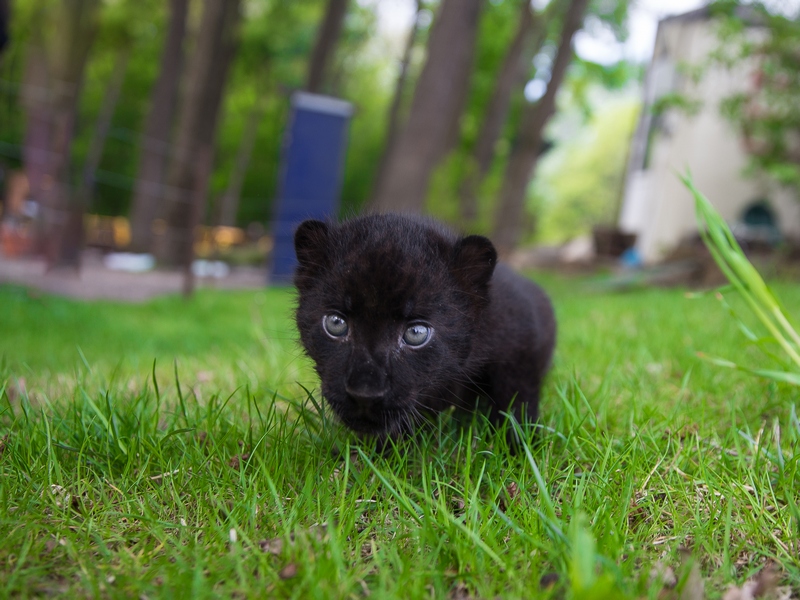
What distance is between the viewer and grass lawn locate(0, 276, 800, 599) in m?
1.82

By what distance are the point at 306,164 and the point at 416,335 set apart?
13.2 metres

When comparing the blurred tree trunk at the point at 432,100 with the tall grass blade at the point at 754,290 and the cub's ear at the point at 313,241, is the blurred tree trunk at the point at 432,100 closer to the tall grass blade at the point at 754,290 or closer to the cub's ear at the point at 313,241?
the cub's ear at the point at 313,241

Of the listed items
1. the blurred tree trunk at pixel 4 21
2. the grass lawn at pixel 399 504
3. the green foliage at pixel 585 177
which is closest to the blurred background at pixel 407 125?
the blurred tree trunk at pixel 4 21

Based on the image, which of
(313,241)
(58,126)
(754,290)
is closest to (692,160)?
(58,126)

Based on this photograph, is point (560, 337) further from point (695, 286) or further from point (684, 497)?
point (695, 286)

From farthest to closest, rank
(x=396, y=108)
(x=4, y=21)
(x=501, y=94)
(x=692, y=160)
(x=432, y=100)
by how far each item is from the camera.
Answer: (x=396, y=108) → (x=501, y=94) → (x=692, y=160) → (x=432, y=100) → (x=4, y=21)

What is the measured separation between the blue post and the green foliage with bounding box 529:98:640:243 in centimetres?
5151

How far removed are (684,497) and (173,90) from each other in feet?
70.2

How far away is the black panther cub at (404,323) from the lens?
7.89ft

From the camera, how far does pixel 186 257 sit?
36.4 ft

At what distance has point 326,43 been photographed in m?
19.2

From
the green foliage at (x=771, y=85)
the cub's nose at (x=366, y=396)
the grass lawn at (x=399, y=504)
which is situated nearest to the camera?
the grass lawn at (x=399, y=504)

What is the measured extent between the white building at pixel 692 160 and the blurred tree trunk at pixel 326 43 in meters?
9.48

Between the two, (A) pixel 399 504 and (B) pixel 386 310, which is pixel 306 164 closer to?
(B) pixel 386 310
